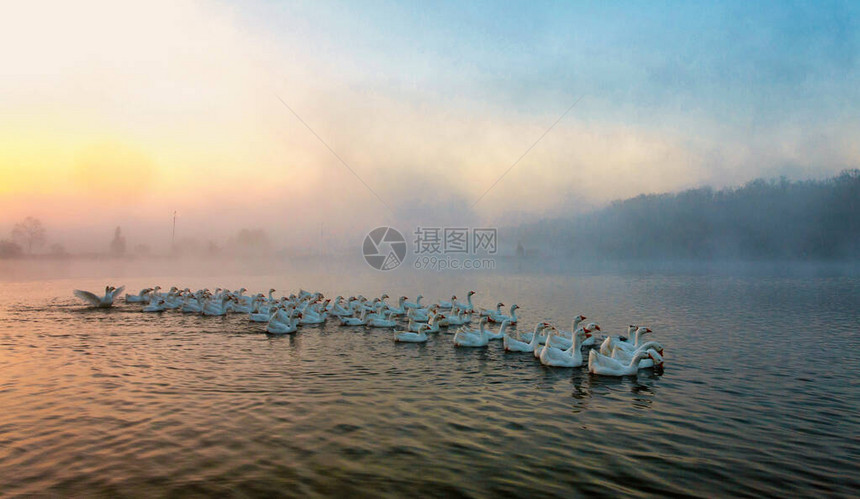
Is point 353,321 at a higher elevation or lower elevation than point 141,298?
lower

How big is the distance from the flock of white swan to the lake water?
0.70 m

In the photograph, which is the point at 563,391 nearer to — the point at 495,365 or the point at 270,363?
the point at 495,365

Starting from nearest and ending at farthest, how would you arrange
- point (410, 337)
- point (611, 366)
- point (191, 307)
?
point (611, 366) → point (410, 337) → point (191, 307)

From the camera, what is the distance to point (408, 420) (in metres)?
11.5

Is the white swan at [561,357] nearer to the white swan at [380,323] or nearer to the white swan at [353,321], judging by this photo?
the white swan at [380,323]

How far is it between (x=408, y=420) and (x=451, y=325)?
51.2ft

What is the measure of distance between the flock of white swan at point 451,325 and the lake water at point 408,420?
Result: 2.31 ft

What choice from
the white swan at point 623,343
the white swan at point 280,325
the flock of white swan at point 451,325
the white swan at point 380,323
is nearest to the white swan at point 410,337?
the flock of white swan at point 451,325

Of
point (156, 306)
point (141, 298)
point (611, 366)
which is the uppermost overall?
point (141, 298)

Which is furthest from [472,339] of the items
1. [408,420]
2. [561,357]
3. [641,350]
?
[408,420]

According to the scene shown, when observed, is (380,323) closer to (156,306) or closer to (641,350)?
(641,350)

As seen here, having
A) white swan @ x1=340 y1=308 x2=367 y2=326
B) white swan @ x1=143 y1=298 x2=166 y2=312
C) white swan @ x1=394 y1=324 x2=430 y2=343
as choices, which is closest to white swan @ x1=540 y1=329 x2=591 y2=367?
white swan @ x1=394 y1=324 x2=430 y2=343

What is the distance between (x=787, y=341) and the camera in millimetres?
22203

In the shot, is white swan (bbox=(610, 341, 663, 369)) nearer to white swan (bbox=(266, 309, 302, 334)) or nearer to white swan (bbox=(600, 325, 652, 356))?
white swan (bbox=(600, 325, 652, 356))
